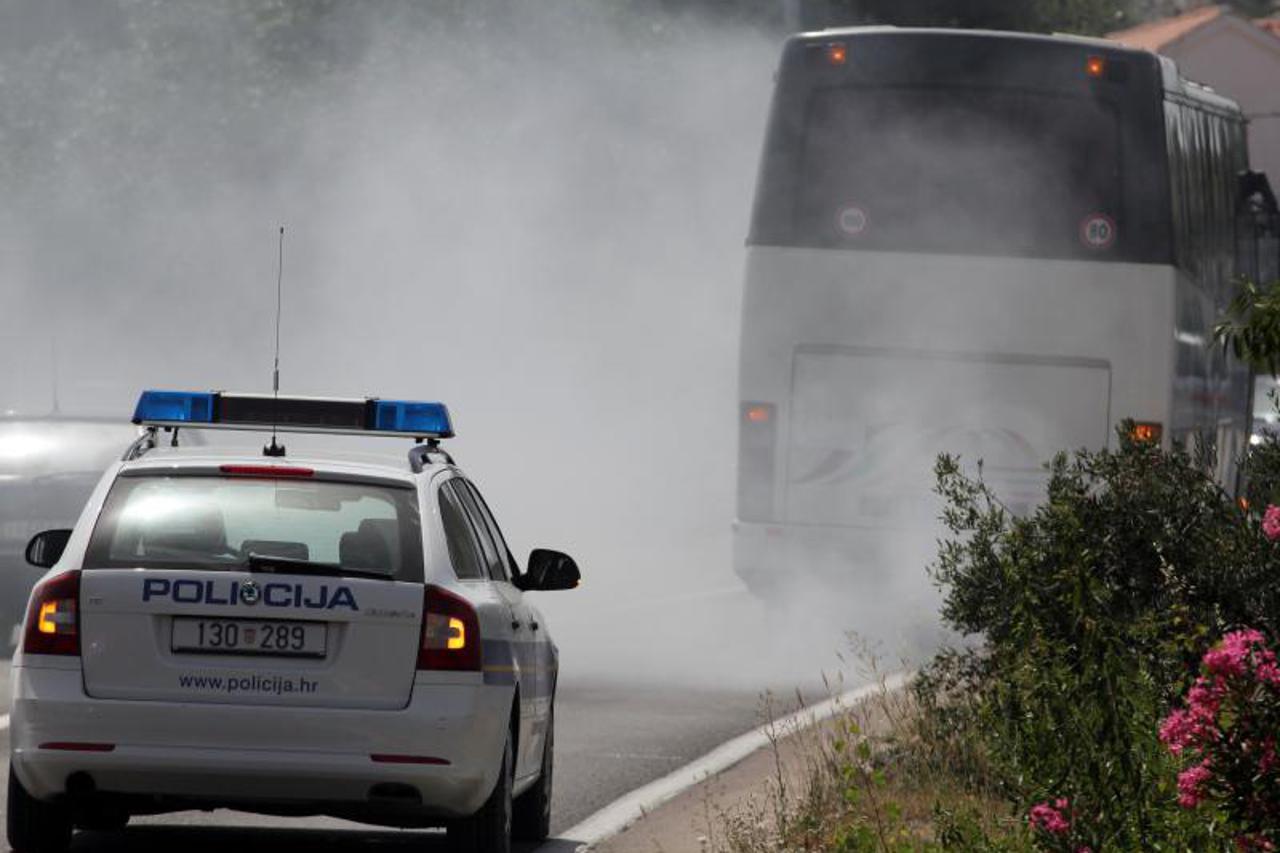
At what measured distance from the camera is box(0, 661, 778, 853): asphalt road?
10516 millimetres

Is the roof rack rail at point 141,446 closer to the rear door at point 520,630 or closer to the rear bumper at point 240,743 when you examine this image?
the rear bumper at point 240,743

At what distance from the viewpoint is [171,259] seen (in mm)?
44906

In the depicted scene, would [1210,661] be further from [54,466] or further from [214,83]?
[214,83]

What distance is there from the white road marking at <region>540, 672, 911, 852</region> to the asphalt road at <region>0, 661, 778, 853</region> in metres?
0.08

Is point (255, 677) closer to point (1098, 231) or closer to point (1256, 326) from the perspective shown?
point (1256, 326)

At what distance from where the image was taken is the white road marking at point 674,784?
10852 mm

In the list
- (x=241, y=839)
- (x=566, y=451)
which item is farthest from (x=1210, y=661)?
(x=566, y=451)

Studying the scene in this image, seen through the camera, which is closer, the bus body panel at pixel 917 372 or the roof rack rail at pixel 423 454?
the roof rack rail at pixel 423 454

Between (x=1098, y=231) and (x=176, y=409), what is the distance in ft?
32.4

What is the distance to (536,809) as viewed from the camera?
34.5 feet

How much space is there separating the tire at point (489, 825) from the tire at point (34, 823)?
4.11ft

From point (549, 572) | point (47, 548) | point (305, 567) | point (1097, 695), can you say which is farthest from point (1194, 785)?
point (47, 548)

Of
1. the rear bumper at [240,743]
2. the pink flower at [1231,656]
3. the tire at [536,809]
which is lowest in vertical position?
the tire at [536,809]

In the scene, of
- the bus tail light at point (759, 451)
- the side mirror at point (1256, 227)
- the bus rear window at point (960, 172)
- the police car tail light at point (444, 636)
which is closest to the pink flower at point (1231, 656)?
the police car tail light at point (444, 636)
